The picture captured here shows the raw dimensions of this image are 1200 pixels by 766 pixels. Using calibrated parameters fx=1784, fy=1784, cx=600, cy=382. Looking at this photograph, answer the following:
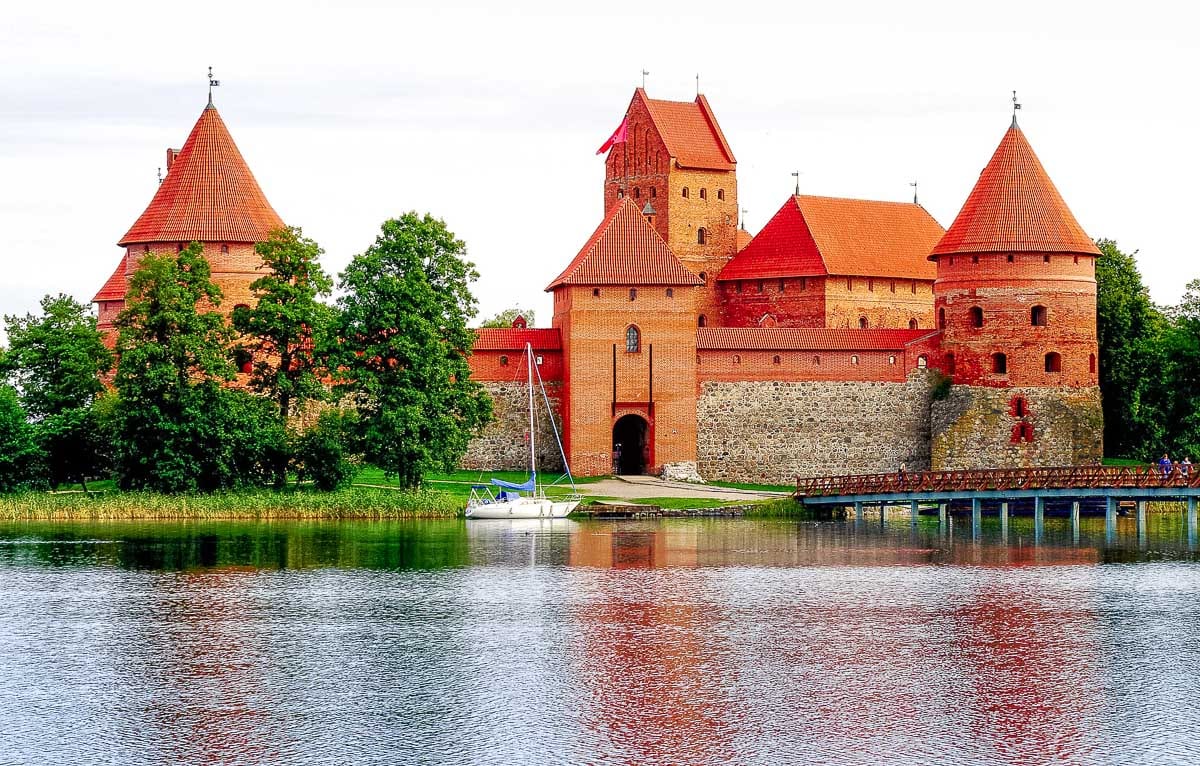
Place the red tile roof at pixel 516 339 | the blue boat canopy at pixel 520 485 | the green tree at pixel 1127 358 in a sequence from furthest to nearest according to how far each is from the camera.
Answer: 1. the green tree at pixel 1127 358
2. the red tile roof at pixel 516 339
3. the blue boat canopy at pixel 520 485

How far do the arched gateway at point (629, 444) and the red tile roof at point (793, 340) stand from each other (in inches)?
96.2

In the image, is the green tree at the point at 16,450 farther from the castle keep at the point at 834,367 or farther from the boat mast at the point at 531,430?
the boat mast at the point at 531,430

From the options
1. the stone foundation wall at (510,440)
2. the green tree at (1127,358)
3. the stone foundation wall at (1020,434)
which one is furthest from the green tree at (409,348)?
the green tree at (1127,358)

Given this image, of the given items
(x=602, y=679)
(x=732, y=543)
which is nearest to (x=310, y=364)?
(x=732, y=543)

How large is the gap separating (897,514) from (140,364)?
1615 centimetres

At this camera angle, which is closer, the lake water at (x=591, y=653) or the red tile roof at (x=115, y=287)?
the lake water at (x=591, y=653)

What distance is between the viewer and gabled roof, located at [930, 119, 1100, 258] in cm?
4066

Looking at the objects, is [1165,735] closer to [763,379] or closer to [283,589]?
[283,589]

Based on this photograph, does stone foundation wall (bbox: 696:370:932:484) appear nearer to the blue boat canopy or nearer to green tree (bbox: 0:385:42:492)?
the blue boat canopy

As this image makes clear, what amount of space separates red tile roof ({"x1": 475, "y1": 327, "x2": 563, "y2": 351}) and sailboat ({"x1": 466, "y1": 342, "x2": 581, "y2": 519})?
175 cm

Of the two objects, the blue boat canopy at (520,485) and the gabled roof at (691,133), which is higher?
the gabled roof at (691,133)

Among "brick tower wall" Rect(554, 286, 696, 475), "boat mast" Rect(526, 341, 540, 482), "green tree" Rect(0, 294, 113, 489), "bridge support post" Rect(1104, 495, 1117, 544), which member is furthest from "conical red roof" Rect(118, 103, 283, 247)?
"bridge support post" Rect(1104, 495, 1117, 544)

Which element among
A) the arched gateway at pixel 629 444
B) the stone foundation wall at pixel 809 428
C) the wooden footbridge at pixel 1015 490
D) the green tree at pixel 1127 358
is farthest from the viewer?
the green tree at pixel 1127 358

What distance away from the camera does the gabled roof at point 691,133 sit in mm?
48125
